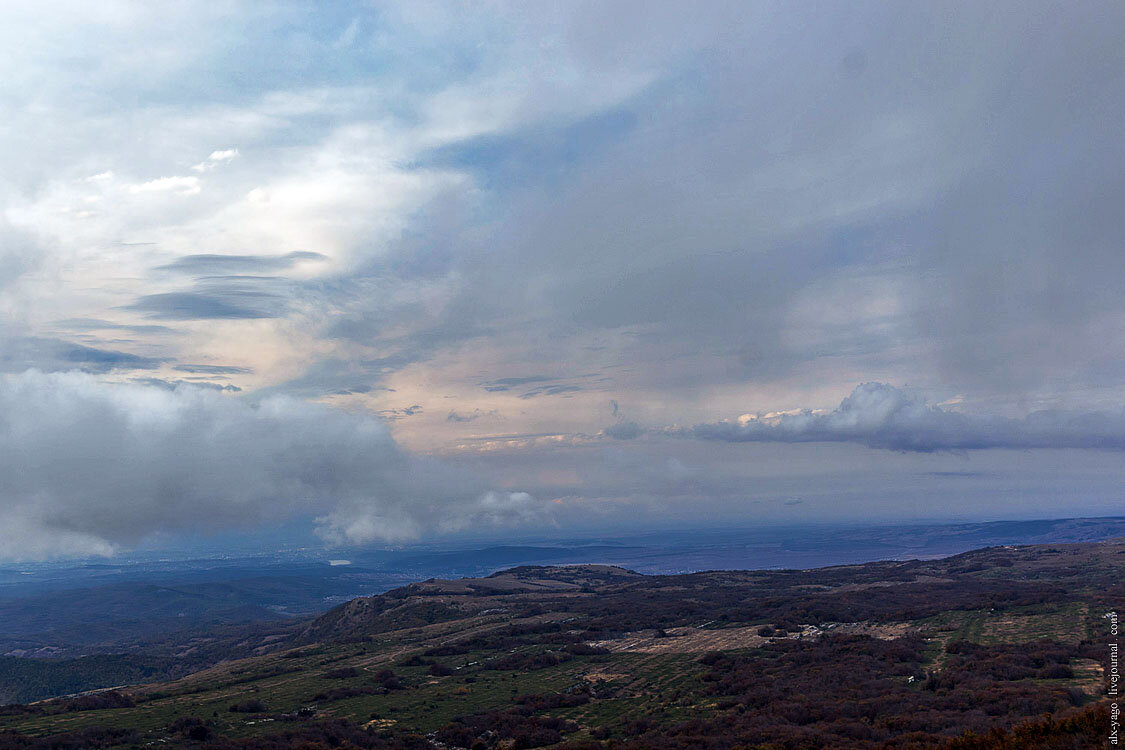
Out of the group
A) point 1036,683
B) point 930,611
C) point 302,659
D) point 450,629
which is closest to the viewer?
point 1036,683

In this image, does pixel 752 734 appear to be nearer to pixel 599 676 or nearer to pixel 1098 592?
pixel 599 676

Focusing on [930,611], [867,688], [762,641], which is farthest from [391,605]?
[867,688]

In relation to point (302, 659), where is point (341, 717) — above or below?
above

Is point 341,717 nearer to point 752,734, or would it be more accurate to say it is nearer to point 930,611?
point 752,734

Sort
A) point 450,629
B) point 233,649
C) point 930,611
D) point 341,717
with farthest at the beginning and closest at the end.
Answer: point 233,649 → point 450,629 → point 930,611 → point 341,717

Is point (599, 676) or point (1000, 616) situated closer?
point (599, 676)

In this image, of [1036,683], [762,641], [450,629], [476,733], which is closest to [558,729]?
[476,733]

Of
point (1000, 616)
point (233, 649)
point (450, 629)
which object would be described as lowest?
point (233, 649)
